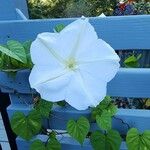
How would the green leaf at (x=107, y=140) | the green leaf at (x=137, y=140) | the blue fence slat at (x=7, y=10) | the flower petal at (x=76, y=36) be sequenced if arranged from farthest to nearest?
1. the blue fence slat at (x=7, y=10)
2. the green leaf at (x=107, y=140)
3. the green leaf at (x=137, y=140)
4. the flower petal at (x=76, y=36)

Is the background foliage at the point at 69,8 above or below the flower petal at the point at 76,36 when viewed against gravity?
below

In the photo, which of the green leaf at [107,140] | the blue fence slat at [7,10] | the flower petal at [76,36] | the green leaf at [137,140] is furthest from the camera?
the blue fence slat at [7,10]

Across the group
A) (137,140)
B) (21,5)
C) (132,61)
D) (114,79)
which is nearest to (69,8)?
(21,5)

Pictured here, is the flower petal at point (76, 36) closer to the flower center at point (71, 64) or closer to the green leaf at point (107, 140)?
the flower center at point (71, 64)

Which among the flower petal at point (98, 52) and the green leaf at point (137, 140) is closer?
the flower petal at point (98, 52)

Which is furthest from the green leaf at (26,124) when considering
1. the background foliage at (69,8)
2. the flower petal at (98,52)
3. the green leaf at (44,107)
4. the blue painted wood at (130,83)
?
the background foliage at (69,8)

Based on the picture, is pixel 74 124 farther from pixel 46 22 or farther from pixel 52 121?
pixel 46 22

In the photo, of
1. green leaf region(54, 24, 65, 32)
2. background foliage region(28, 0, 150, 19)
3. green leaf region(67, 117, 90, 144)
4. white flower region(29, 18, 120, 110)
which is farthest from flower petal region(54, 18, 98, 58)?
background foliage region(28, 0, 150, 19)
